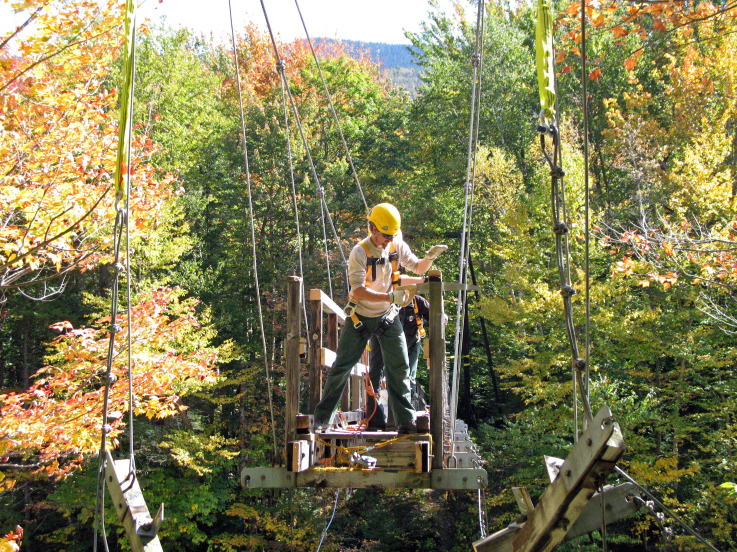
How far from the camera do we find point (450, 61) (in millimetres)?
25469

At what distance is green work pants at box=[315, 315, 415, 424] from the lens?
15.3 feet

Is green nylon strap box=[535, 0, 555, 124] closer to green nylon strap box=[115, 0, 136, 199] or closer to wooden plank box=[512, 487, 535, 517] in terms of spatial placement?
wooden plank box=[512, 487, 535, 517]

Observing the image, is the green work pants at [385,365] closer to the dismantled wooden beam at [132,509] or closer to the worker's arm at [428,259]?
the worker's arm at [428,259]

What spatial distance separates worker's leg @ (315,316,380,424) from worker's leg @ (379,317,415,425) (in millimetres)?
141

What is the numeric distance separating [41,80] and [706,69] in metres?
14.9

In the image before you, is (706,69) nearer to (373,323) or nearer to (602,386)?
(602,386)

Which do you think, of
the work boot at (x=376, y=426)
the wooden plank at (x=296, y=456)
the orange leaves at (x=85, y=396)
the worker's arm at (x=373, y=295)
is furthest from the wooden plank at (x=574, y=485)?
the orange leaves at (x=85, y=396)

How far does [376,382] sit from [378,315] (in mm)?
821

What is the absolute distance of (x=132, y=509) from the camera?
2875 mm

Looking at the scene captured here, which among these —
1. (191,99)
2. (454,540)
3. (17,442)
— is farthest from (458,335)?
(191,99)

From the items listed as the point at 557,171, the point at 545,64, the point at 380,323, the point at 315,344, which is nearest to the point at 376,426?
the point at 315,344

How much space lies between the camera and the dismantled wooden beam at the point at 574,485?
249cm

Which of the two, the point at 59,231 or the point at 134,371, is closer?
the point at 59,231

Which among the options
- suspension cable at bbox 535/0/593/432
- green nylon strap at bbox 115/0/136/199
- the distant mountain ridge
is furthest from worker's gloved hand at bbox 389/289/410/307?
the distant mountain ridge
